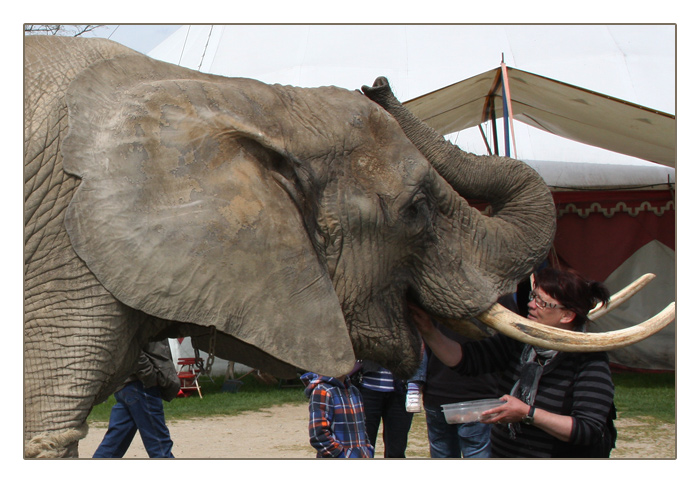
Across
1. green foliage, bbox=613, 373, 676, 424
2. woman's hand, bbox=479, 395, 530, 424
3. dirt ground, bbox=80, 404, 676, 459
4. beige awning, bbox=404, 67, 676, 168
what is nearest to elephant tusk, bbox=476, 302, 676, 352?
woman's hand, bbox=479, 395, 530, 424

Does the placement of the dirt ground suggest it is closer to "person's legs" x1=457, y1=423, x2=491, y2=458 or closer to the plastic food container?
"person's legs" x1=457, y1=423, x2=491, y2=458

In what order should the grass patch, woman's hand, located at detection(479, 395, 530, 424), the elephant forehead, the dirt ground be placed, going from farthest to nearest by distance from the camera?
the grass patch → the dirt ground → woman's hand, located at detection(479, 395, 530, 424) → the elephant forehead

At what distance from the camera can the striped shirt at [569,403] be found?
282 cm

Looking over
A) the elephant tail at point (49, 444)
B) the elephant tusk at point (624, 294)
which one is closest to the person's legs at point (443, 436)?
the elephant tusk at point (624, 294)

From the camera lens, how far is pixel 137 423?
16.0ft

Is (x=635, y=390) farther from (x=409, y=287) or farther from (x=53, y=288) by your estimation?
(x=53, y=288)

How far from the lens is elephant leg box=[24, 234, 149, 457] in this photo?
208cm

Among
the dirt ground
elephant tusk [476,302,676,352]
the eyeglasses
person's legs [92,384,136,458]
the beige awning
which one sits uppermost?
the beige awning

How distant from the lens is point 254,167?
2.21 meters

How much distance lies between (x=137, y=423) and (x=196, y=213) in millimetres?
3183

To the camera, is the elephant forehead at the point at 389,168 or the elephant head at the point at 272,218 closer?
the elephant head at the point at 272,218

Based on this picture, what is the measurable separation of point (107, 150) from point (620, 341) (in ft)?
5.44

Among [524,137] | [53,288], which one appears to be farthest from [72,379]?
[524,137]

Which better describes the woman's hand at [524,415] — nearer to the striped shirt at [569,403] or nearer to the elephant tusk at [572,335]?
the striped shirt at [569,403]
